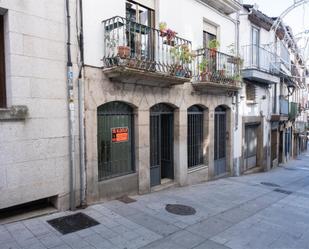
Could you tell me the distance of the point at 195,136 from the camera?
9484 millimetres

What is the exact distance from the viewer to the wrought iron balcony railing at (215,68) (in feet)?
28.5

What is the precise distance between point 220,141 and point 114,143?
18.8 feet

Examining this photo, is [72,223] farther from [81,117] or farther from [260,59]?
[260,59]

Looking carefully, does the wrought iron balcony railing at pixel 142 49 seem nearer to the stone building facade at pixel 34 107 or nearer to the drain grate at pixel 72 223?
the stone building facade at pixel 34 107

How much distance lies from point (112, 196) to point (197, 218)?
2047mm

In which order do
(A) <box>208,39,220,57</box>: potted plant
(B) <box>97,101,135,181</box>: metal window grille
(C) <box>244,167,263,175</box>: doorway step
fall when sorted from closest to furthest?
(B) <box>97,101,135,181</box>: metal window grille, (A) <box>208,39,220,57</box>: potted plant, (C) <box>244,167,263,175</box>: doorway step

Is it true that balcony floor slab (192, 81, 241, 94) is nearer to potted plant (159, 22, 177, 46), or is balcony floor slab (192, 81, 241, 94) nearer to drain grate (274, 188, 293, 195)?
potted plant (159, 22, 177, 46)

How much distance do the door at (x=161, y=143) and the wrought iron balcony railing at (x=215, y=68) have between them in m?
1.62

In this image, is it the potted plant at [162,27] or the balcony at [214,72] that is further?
the balcony at [214,72]

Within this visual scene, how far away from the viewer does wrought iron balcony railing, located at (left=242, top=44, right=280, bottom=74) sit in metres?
12.1

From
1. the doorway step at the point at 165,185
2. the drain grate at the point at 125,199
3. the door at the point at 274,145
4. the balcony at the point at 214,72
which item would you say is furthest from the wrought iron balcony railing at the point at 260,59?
the drain grate at the point at 125,199

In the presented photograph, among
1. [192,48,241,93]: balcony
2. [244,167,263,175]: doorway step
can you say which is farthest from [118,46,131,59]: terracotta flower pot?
[244,167,263,175]: doorway step

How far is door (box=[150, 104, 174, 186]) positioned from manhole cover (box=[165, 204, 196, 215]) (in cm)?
159

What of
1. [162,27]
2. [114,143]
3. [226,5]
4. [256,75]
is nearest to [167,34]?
[162,27]
